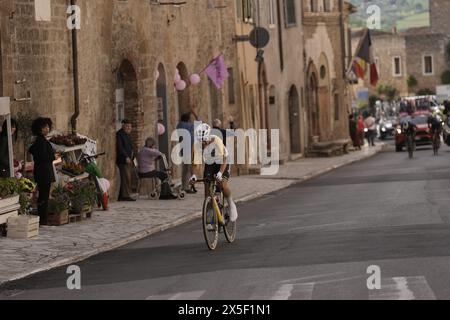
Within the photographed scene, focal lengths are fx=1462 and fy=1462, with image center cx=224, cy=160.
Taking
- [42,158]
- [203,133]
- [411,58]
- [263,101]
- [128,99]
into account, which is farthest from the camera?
[411,58]

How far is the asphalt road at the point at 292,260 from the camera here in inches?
559

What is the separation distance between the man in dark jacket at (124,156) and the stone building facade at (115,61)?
299 millimetres

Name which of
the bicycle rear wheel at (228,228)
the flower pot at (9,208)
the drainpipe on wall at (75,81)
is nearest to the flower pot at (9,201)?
Answer: the flower pot at (9,208)

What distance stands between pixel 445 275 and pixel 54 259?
642cm

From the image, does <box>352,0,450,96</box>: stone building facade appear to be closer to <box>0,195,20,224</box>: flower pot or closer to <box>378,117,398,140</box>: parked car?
<box>378,117,398,140</box>: parked car

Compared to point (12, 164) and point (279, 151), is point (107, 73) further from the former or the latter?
point (279, 151)

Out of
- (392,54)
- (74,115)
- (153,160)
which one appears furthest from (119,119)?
(392,54)

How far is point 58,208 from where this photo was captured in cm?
2423

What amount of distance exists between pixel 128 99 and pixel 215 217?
14.1 m

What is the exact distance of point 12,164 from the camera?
2314cm

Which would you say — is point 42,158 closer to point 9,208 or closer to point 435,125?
point 9,208

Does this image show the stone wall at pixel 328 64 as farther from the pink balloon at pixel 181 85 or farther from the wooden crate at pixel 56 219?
the wooden crate at pixel 56 219

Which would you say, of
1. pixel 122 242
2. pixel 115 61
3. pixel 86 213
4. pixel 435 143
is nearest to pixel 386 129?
pixel 435 143

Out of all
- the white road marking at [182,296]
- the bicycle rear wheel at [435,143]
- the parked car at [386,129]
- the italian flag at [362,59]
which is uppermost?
the italian flag at [362,59]
